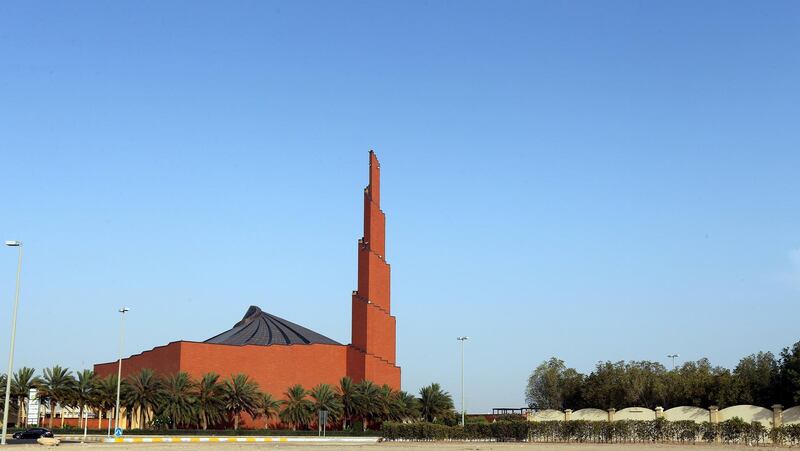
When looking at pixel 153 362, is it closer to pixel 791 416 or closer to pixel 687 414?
pixel 687 414

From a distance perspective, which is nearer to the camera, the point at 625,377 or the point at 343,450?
the point at 343,450

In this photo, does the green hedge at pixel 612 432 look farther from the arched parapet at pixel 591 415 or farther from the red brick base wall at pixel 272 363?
Result: the red brick base wall at pixel 272 363

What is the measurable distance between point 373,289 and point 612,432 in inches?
1230

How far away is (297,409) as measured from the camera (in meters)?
69.3

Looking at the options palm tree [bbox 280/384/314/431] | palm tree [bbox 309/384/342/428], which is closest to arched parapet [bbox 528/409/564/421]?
palm tree [bbox 309/384/342/428]

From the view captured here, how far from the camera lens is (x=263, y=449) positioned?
42.8 m

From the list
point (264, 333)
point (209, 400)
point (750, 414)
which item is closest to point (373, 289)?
point (264, 333)

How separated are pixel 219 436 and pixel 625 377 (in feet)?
151

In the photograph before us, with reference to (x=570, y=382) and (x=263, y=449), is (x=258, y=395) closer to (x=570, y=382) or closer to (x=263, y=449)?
(x=263, y=449)

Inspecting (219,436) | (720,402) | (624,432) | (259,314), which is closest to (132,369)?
(259,314)

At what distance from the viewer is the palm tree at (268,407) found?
69994 millimetres

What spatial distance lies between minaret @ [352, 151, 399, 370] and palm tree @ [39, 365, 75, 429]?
24587 mm

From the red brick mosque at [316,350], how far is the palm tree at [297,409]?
9.80 ft

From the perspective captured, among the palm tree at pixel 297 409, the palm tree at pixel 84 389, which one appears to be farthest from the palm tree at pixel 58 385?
the palm tree at pixel 297 409
